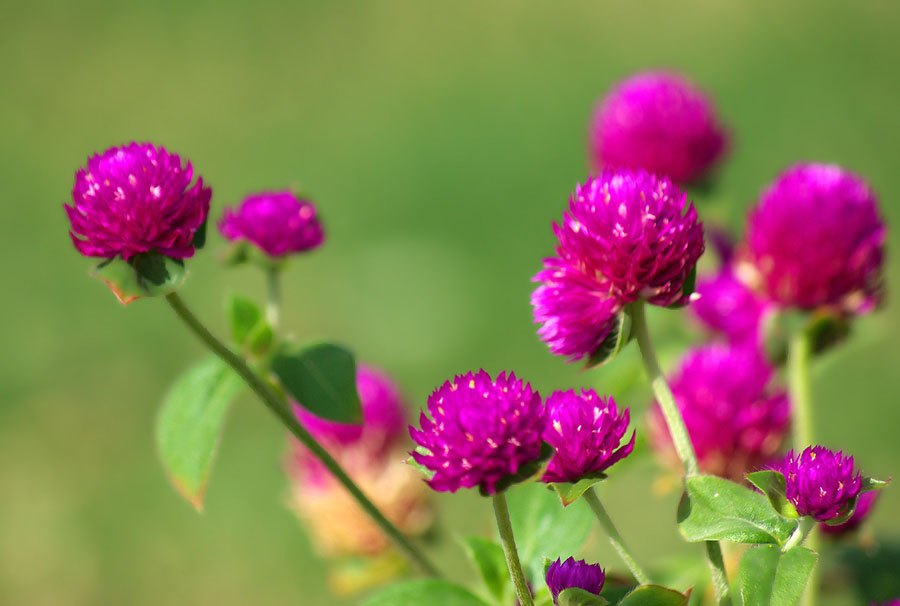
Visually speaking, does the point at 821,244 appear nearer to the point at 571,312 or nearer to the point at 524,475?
the point at 571,312

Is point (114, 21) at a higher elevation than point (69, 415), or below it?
higher

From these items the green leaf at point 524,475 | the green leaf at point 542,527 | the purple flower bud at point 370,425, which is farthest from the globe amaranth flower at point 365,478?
the green leaf at point 524,475

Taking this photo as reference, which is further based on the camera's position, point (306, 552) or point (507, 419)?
point (306, 552)

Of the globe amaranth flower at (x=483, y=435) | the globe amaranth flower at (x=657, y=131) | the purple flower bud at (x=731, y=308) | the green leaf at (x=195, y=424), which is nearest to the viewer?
the globe amaranth flower at (x=483, y=435)

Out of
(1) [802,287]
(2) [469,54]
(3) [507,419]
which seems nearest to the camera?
(3) [507,419]

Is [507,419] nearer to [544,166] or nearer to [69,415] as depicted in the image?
[69,415]

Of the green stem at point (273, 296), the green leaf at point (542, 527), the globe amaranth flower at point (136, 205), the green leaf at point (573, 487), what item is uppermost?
the globe amaranth flower at point (136, 205)

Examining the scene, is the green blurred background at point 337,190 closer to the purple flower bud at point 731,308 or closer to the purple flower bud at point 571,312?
the purple flower bud at point 731,308

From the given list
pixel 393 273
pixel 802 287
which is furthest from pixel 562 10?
pixel 802 287
